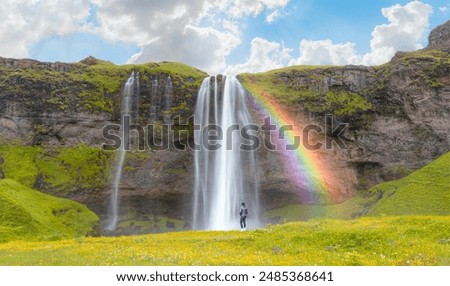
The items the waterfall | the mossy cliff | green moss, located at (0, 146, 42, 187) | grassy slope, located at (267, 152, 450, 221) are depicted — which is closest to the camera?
grassy slope, located at (267, 152, 450, 221)

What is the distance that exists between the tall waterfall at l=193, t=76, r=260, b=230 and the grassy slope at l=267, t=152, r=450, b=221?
15.3 meters

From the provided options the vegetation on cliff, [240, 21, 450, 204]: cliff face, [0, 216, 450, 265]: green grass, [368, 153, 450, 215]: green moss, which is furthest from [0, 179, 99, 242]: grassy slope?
[368, 153, 450, 215]: green moss

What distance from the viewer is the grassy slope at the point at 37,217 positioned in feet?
141

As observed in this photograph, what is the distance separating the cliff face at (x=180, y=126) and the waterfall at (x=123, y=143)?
3.21 ft

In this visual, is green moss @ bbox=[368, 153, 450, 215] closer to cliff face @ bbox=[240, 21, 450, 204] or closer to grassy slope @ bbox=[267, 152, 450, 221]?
grassy slope @ bbox=[267, 152, 450, 221]

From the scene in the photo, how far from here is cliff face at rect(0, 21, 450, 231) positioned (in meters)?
71.6

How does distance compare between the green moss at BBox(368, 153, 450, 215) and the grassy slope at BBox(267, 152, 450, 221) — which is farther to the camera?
the grassy slope at BBox(267, 152, 450, 221)

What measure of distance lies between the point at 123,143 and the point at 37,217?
28.2 m

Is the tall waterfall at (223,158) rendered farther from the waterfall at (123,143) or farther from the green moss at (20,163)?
the green moss at (20,163)

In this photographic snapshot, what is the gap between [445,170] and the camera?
4962 centimetres

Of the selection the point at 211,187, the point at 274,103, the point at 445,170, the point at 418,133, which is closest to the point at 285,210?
the point at 211,187

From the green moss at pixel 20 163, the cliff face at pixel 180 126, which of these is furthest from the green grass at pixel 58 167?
the cliff face at pixel 180 126
